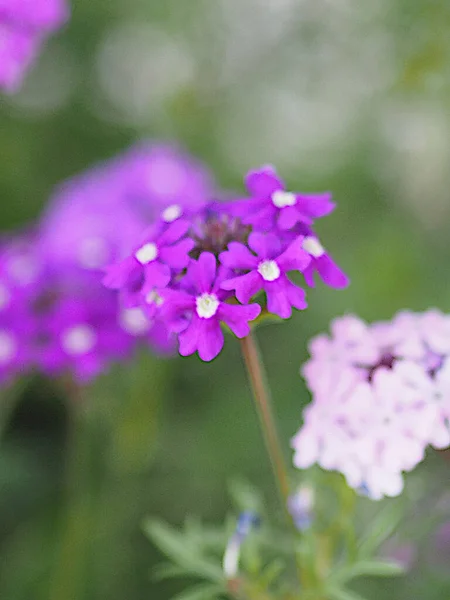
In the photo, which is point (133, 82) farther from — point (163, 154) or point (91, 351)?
point (91, 351)

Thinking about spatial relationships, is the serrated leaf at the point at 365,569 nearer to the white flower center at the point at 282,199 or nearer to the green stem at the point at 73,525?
the white flower center at the point at 282,199

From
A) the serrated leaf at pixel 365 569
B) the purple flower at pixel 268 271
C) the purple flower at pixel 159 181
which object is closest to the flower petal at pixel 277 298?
the purple flower at pixel 268 271

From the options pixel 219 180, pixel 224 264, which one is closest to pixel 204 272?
pixel 224 264

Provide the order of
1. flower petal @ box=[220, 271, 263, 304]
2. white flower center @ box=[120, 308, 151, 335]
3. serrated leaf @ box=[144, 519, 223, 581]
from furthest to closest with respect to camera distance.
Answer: white flower center @ box=[120, 308, 151, 335]
serrated leaf @ box=[144, 519, 223, 581]
flower petal @ box=[220, 271, 263, 304]

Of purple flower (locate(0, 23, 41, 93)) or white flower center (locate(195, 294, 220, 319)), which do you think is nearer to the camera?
white flower center (locate(195, 294, 220, 319))

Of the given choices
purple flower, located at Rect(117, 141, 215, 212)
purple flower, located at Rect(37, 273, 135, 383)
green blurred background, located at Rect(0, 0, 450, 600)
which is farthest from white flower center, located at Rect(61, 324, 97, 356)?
purple flower, located at Rect(117, 141, 215, 212)

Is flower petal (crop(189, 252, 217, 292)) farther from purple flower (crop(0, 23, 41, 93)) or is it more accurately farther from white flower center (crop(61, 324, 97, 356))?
purple flower (crop(0, 23, 41, 93))

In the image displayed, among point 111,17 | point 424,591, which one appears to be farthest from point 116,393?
point 111,17
